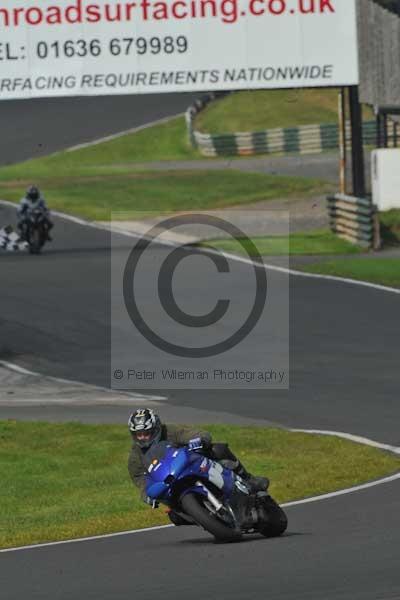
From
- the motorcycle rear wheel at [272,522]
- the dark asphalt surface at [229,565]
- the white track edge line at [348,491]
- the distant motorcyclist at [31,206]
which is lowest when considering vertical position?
the dark asphalt surface at [229,565]

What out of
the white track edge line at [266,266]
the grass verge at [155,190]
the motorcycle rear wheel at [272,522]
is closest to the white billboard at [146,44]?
the white track edge line at [266,266]

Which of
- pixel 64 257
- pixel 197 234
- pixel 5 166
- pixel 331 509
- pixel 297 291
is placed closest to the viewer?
pixel 331 509

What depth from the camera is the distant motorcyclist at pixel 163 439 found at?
12773mm

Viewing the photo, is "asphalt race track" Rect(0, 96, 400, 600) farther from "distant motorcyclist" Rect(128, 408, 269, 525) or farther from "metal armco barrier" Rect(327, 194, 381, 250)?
"metal armco barrier" Rect(327, 194, 381, 250)

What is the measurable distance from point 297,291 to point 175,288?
2796mm

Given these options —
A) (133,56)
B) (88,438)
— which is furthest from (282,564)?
(133,56)

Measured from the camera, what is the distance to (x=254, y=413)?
21.9 metres

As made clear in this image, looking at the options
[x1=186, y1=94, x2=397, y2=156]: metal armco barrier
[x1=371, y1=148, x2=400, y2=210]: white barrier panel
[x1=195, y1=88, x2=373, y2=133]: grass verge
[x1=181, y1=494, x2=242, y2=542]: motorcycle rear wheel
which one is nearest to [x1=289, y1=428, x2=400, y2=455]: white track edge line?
[x1=181, y1=494, x2=242, y2=542]: motorcycle rear wheel

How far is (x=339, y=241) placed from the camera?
42188 mm

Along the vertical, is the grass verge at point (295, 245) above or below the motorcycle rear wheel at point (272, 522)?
above

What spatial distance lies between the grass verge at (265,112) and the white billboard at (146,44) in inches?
1273

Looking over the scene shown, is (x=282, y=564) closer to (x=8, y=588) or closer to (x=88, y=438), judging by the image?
(x=8, y=588)

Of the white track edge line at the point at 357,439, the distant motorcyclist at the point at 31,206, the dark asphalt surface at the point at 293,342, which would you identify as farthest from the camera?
the distant motorcyclist at the point at 31,206

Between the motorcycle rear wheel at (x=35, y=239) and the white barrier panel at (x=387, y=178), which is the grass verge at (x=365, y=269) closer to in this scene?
the white barrier panel at (x=387, y=178)
